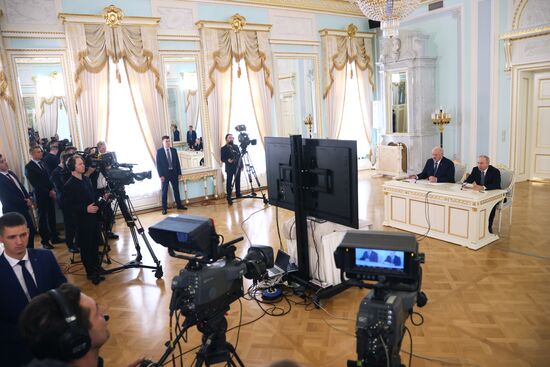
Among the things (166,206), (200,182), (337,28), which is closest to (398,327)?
(166,206)

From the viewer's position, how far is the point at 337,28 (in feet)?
33.2

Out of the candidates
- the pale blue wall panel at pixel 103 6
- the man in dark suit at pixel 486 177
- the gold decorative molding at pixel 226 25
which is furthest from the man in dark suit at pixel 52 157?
the man in dark suit at pixel 486 177

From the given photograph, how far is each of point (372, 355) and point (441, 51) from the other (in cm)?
887

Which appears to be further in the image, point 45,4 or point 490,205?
point 45,4

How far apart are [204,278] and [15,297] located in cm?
112

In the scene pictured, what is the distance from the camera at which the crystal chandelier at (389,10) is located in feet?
15.4

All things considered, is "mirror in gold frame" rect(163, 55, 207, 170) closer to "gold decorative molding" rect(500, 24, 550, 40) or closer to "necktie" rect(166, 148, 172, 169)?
"necktie" rect(166, 148, 172, 169)

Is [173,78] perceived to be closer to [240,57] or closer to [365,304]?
[240,57]

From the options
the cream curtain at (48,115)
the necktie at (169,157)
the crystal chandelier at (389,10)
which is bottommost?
the necktie at (169,157)

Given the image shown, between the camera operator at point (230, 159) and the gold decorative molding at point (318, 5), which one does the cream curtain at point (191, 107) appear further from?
the gold decorative molding at point (318, 5)

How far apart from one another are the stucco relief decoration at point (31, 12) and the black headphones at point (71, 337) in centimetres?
683

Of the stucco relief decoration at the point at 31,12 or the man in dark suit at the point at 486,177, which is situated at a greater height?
the stucco relief decoration at the point at 31,12

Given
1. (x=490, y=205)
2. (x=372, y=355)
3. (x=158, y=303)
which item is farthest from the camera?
(x=490, y=205)

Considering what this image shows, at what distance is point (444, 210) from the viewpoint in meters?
5.20
